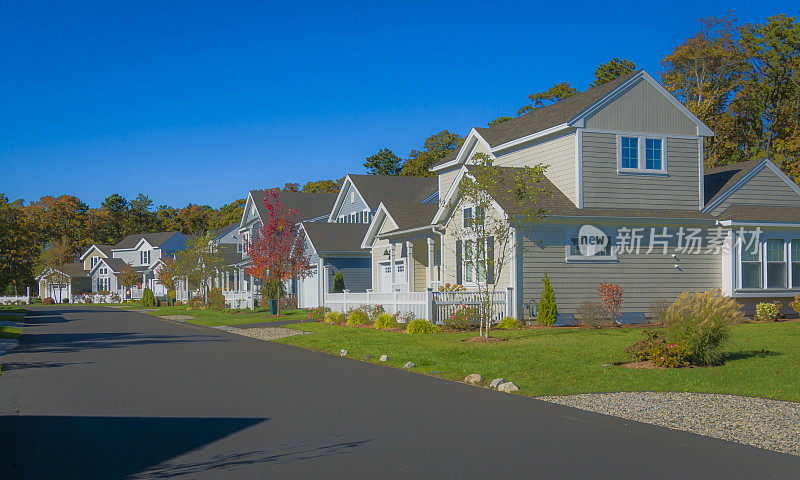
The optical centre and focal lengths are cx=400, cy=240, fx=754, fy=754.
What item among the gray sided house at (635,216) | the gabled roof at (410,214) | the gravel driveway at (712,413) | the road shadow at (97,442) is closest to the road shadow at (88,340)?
the gabled roof at (410,214)

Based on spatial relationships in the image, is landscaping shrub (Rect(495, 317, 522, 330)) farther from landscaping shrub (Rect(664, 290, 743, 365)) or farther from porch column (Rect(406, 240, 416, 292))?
landscaping shrub (Rect(664, 290, 743, 365))

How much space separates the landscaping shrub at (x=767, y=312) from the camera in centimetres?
2642

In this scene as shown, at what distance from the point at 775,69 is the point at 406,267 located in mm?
28405

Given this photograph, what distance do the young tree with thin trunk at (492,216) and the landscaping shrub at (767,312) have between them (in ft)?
29.1

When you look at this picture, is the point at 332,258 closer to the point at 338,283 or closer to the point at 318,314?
the point at 338,283

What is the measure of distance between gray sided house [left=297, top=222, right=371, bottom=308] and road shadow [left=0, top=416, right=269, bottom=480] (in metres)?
30.5

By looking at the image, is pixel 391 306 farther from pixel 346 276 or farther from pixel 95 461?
pixel 95 461

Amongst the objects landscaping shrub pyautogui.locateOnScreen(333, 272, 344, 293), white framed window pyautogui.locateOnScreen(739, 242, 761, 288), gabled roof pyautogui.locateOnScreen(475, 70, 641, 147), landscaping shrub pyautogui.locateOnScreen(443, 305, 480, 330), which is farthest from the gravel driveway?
landscaping shrub pyautogui.locateOnScreen(333, 272, 344, 293)

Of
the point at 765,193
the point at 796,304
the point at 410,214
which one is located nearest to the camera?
the point at 796,304

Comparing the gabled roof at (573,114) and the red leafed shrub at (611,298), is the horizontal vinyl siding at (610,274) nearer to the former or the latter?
the red leafed shrub at (611,298)

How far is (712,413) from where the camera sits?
10.2 metres

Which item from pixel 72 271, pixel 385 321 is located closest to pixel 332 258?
pixel 385 321

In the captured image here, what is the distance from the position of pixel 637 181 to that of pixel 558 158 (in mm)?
2969

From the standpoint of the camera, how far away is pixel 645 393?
11906 mm
